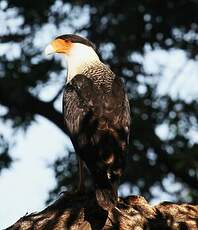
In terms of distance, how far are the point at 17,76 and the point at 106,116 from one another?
3.21 meters

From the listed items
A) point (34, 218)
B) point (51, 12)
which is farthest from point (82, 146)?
point (51, 12)

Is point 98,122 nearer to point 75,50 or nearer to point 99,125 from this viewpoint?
point 99,125

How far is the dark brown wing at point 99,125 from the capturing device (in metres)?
5.23

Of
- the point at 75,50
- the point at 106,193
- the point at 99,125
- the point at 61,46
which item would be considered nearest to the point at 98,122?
the point at 99,125

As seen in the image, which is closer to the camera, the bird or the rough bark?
the rough bark

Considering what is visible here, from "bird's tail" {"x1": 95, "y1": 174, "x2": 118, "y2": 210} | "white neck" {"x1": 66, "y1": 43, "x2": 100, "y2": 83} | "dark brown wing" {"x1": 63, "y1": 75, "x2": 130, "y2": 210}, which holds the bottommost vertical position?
"bird's tail" {"x1": 95, "y1": 174, "x2": 118, "y2": 210}

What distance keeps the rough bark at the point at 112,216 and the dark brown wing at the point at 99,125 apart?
21 cm

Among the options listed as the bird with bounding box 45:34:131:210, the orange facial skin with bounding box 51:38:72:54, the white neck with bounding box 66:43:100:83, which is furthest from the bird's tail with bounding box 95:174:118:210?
the orange facial skin with bounding box 51:38:72:54

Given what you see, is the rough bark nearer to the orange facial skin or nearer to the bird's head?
the bird's head

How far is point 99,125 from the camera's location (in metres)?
5.44

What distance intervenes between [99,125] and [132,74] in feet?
13.6

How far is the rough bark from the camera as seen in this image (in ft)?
16.5

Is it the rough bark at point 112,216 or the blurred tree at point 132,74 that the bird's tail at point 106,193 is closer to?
the rough bark at point 112,216

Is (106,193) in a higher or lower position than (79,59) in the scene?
lower
